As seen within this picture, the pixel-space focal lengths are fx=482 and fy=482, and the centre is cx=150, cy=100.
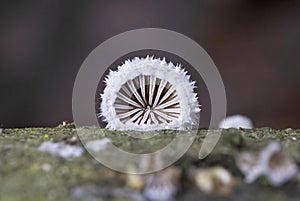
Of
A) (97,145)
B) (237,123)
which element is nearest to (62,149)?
(97,145)

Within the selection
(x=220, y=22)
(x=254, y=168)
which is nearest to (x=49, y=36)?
(x=220, y=22)

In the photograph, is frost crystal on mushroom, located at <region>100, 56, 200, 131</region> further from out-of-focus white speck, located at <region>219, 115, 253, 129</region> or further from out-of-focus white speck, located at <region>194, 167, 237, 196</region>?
out-of-focus white speck, located at <region>194, 167, 237, 196</region>

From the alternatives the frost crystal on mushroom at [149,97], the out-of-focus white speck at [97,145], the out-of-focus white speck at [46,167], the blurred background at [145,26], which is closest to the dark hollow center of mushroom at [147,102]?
the frost crystal on mushroom at [149,97]

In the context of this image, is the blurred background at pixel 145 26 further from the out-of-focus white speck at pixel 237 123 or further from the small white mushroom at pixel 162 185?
the small white mushroom at pixel 162 185

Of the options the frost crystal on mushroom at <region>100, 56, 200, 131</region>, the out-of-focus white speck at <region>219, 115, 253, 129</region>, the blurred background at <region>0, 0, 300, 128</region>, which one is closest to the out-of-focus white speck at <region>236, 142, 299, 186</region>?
the frost crystal on mushroom at <region>100, 56, 200, 131</region>

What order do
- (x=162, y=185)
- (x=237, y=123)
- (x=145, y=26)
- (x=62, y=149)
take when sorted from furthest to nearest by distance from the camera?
(x=145, y=26), (x=237, y=123), (x=62, y=149), (x=162, y=185)

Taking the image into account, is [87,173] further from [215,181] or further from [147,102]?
[147,102]
